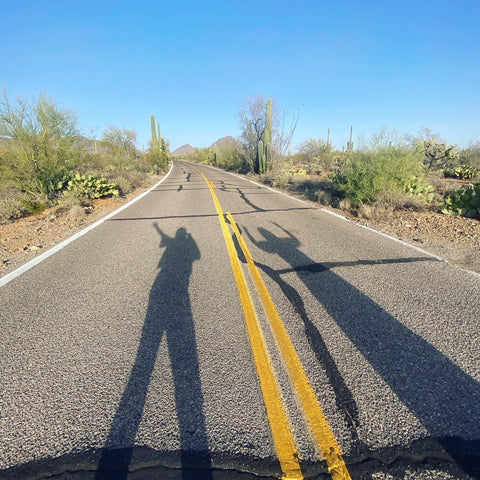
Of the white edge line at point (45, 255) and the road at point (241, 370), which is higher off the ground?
the white edge line at point (45, 255)

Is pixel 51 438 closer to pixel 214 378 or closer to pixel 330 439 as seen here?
pixel 214 378

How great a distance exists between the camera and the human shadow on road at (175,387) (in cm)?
176

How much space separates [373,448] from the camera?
181cm

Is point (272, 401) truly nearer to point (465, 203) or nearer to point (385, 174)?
point (465, 203)

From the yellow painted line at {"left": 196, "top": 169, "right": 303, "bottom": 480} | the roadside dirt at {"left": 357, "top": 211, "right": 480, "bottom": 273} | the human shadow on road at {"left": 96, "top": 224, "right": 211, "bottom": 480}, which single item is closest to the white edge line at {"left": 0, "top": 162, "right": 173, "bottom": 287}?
the human shadow on road at {"left": 96, "top": 224, "right": 211, "bottom": 480}

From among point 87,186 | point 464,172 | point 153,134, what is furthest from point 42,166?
point 153,134

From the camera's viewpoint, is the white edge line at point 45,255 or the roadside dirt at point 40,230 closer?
the white edge line at point 45,255

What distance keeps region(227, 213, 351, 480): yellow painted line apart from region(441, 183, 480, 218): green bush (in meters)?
6.74

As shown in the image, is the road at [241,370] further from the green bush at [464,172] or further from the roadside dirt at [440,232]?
the green bush at [464,172]

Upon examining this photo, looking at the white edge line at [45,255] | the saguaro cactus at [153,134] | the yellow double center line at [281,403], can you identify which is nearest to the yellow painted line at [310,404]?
the yellow double center line at [281,403]

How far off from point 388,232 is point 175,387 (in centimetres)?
628

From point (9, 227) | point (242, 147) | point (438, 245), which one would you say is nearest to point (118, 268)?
point (9, 227)

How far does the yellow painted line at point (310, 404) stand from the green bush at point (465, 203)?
6.74 m

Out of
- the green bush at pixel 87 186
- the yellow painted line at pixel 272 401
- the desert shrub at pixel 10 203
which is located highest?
the green bush at pixel 87 186
